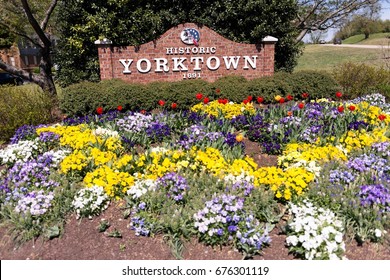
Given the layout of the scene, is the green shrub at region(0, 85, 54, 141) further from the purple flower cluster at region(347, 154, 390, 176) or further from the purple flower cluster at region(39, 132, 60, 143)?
the purple flower cluster at region(347, 154, 390, 176)

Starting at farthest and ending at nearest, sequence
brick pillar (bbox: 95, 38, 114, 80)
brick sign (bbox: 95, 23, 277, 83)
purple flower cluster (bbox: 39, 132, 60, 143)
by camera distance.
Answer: brick sign (bbox: 95, 23, 277, 83) → brick pillar (bbox: 95, 38, 114, 80) → purple flower cluster (bbox: 39, 132, 60, 143)

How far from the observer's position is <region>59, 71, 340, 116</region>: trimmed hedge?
7566 mm

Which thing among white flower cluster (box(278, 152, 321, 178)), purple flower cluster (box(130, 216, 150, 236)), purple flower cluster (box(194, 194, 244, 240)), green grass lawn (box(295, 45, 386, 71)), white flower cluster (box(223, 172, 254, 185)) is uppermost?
green grass lawn (box(295, 45, 386, 71))

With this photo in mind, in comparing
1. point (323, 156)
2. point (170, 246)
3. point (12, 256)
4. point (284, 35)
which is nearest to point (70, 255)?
point (12, 256)

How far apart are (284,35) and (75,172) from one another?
9066 millimetres

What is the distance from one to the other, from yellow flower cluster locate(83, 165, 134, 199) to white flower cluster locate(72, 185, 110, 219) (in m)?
0.07

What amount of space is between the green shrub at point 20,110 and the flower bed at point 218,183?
4.11 ft

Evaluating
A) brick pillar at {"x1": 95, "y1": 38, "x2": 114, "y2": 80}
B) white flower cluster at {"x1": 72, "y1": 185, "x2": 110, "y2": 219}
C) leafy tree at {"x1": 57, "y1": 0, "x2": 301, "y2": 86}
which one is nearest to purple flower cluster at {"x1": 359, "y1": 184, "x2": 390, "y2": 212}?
white flower cluster at {"x1": 72, "y1": 185, "x2": 110, "y2": 219}

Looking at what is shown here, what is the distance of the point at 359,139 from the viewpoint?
4.85 meters

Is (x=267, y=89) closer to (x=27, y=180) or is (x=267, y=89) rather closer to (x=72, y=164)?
A: (x=72, y=164)

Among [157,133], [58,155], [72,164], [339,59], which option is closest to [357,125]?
[157,133]

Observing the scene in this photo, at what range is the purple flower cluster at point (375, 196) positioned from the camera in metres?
3.32

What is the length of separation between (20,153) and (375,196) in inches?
189
